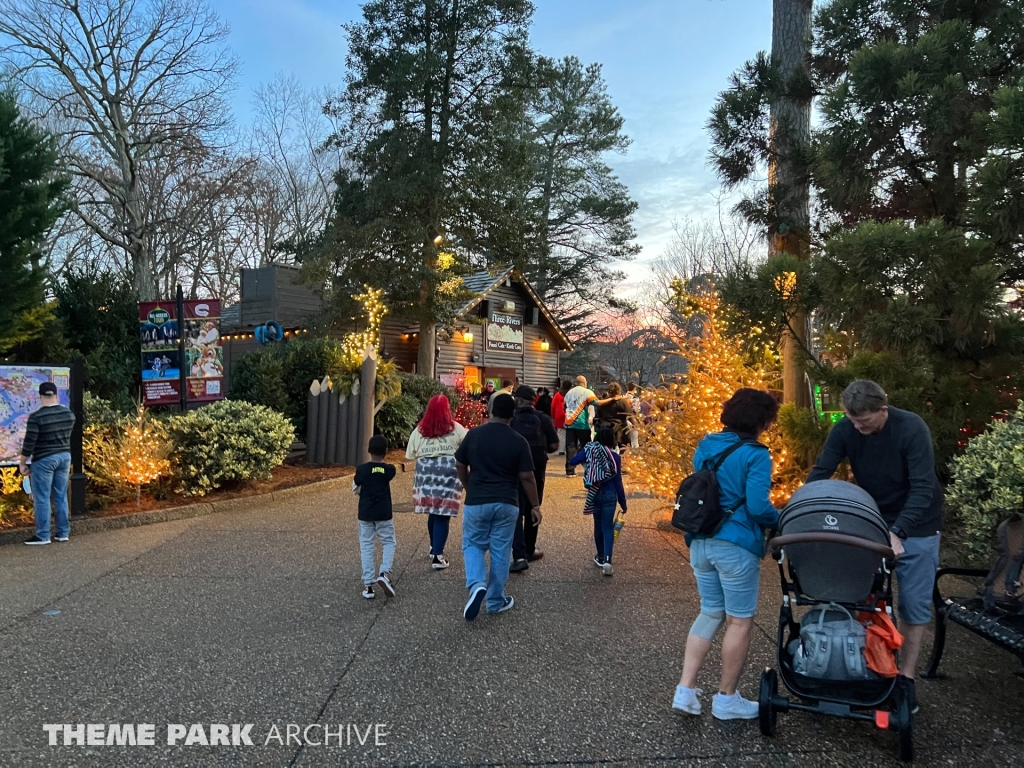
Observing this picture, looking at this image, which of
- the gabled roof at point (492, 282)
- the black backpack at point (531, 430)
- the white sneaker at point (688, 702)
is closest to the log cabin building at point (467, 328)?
the gabled roof at point (492, 282)

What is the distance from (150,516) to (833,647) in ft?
26.0

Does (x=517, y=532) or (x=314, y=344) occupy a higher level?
(x=314, y=344)

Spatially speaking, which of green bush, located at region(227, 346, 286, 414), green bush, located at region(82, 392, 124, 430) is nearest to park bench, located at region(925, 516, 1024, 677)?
green bush, located at region(82, 392, 124, 430)

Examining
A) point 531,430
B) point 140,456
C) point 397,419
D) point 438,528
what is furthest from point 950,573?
point 397,419

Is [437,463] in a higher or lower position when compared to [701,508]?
lower

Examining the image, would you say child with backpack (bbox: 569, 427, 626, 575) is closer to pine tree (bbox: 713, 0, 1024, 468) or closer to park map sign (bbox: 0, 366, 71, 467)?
pine tree (bbox: 713, 0, 1024, 468)

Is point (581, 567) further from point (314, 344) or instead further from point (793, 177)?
point (314, 344)

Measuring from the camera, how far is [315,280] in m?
19.0

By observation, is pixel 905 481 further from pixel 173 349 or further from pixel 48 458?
pixel 173 349

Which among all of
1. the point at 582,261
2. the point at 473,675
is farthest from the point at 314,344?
the point at 582,261

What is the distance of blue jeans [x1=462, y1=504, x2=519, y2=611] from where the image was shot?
4902 millimetres

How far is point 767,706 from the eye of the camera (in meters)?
3.08

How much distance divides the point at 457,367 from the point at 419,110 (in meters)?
9.32

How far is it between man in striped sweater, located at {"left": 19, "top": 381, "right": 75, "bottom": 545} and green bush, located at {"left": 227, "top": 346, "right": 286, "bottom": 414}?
5061 mm
